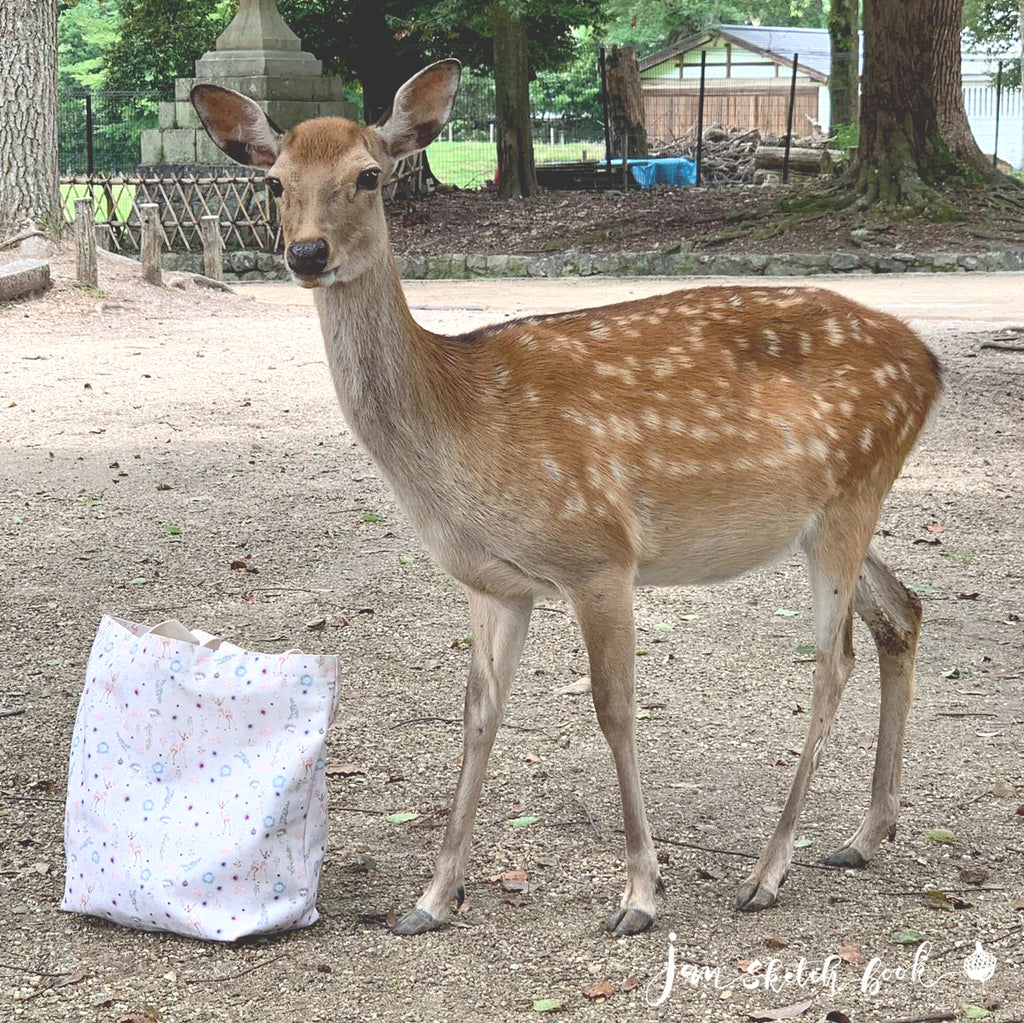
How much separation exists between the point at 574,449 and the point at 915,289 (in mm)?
13569

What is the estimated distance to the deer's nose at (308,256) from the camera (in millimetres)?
3451

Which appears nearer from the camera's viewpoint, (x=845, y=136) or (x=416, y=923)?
(x=416, y=923)

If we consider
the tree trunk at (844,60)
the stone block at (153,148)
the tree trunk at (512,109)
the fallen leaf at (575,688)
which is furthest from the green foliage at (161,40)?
the fallen leaf at (575,688)

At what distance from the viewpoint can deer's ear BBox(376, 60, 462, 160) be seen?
152 inches

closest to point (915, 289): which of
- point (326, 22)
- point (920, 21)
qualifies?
point (920, 21)

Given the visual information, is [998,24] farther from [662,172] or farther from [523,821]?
[523,821]

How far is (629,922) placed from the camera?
3.50m

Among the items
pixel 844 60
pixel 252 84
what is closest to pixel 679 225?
pixel 252 84

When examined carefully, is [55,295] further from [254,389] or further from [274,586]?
[274,586]

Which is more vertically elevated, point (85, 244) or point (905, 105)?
point (905, 105)

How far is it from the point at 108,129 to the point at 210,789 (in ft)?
96.7

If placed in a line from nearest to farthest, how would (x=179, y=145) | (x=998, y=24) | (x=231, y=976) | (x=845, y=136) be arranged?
(x=231, y=976)
(x=179, y=145)
(x=845, y=136)
(x=998, y=24)

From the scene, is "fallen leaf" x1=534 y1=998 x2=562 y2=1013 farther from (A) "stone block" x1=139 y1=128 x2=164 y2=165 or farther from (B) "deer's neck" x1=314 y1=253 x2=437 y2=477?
(A) "stone block" x1=139 y1=128 x2=164 y2=165

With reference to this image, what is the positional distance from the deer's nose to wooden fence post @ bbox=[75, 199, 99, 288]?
1168 cm
